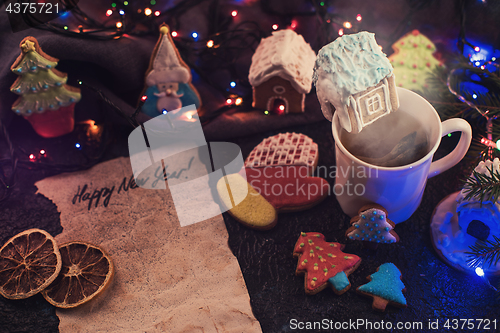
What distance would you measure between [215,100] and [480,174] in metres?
0.95

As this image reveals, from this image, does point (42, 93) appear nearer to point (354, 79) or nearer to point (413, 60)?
point (354, 79)

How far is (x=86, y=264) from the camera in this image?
3.51 feet

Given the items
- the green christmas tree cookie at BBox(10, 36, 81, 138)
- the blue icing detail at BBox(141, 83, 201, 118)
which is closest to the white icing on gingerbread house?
the blue icing detail at BBox(141, 83, 201, 118)

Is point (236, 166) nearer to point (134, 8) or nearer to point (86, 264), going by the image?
point (86, 264)

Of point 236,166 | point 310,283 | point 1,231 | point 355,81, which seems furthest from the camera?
point 236,166

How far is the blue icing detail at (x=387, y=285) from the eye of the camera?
0.98 meters

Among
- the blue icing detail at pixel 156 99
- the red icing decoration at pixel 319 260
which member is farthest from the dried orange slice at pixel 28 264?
the red icing decoration at pixel 319 260

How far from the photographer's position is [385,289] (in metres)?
0.99

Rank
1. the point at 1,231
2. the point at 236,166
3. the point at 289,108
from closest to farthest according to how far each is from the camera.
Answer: the point at 1,231
the point at 236,166
the point at 289,108

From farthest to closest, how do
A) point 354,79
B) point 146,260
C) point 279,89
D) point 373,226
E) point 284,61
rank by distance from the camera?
point 279,89 < point 284,61 < point 146,260 < point 373,226 < point 354,79

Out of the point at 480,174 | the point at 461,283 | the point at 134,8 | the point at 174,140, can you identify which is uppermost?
the point at 134,8

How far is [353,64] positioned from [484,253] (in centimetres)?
58

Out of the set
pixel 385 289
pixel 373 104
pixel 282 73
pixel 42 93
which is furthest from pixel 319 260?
pixel 42 93

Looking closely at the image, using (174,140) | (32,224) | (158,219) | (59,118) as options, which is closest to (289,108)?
(174,140)
